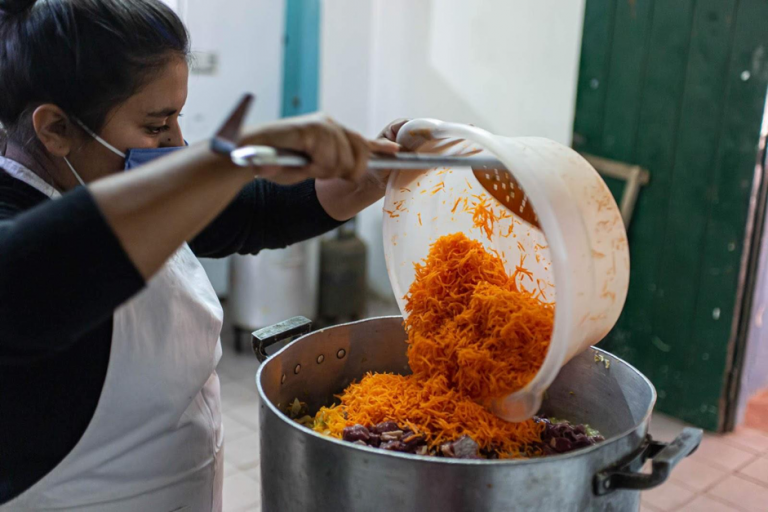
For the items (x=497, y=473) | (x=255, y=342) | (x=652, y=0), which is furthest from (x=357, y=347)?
(x=652, y=0)

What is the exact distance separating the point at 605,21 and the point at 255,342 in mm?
2115

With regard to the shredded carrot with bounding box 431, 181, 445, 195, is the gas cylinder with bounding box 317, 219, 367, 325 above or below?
below

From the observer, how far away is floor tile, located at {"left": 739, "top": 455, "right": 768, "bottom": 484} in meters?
2.29

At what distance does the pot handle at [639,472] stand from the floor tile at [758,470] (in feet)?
5.86

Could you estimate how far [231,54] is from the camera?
3484mm

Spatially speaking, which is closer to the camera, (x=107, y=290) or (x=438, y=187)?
(x=107, y=290)

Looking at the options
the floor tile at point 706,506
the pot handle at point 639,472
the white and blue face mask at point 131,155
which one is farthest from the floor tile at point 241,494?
the pot handle at point 639,472

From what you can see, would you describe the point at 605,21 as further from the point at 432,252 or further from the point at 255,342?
the point at 255,342

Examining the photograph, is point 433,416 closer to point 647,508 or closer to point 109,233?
point 109,233

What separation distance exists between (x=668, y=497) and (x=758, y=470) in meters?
0.42

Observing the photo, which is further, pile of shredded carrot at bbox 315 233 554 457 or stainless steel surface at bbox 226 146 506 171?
pile of shredded carrot at bbox 315 233 554 457

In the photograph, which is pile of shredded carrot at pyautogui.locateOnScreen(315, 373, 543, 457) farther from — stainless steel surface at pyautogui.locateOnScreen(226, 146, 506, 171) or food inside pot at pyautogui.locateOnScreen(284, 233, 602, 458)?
stainless steel surface at pyautogui.locateOnScreen(226, 146, 506, 171)

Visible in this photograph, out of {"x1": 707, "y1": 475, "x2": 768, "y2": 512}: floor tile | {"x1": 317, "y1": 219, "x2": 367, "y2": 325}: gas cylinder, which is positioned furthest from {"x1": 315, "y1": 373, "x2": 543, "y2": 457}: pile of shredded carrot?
{"x1": 317, "y1": 219, "x2": 367, "y2": 325}: gas cylinder

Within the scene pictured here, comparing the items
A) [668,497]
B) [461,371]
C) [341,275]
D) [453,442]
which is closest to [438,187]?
[461,371]
